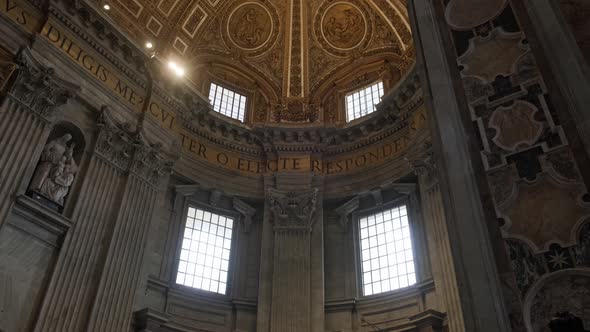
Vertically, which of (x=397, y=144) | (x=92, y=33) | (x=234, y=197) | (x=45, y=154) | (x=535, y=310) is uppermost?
(x=92, y=33)

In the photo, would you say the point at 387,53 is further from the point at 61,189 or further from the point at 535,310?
the point at 535,310

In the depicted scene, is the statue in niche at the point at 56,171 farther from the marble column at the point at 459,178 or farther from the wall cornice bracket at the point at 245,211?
the marble column at the point at 459,178

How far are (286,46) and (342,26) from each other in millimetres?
2245

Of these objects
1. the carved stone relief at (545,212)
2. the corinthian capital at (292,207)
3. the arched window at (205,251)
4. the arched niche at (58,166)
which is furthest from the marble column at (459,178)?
the arched window at (205,251)

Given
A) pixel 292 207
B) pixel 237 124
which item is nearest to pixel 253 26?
pixel 237 124

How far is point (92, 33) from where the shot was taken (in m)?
13.1

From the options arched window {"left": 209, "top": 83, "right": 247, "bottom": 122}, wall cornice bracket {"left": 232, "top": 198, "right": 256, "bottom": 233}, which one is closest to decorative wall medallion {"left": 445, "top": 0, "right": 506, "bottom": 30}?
wall cornice bracket {"left": 232, "top": 198, "right": 256, "bottom": 233}

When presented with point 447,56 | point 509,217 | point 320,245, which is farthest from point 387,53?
point 509,217

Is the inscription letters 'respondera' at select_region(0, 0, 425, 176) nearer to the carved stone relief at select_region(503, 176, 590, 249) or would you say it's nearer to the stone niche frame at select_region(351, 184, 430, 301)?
the stone niche frame at select_region(351, 184, 430, 301)

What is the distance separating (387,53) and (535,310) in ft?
48.3

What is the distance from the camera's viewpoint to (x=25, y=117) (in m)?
10.9

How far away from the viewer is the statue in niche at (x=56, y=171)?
10859 millimetres

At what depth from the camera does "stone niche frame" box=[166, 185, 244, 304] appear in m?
13.1

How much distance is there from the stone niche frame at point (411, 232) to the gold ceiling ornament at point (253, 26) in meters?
7.86
